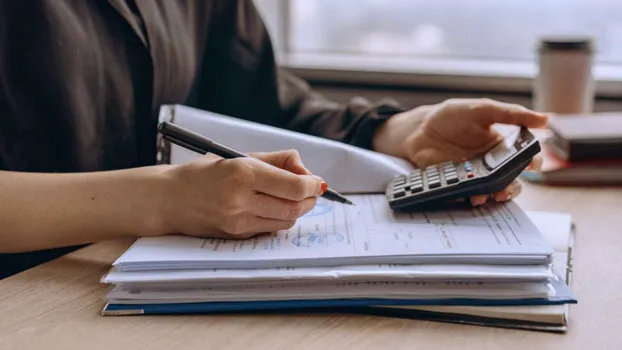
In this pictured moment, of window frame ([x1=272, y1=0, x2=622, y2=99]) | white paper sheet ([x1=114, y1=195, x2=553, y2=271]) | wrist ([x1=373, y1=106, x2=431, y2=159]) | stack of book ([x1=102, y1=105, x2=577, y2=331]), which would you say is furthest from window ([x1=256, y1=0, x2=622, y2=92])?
stack of book ([x1=102, y1=105, x2=577, y2=331])

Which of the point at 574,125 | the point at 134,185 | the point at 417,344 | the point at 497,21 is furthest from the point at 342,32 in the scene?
the point at 417,344

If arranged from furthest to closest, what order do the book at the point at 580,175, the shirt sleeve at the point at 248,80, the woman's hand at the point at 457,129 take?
the shirt sleeve at the point at 248,80 → the book at the point at 580,175 → the woman's hand at the point at 457,129

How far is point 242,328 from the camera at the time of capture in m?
0.63

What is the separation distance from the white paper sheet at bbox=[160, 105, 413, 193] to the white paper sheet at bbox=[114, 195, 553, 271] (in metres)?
0.09

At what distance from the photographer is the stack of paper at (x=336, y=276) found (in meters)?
0.65

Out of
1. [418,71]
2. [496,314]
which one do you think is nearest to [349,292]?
[496,314]

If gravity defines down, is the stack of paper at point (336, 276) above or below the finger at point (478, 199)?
below

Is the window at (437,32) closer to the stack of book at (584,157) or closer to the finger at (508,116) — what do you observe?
the stack of book at (584,157)

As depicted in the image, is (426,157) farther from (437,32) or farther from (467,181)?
(437,32)

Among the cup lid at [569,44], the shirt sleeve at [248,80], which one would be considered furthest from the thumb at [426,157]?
the cup lid at [569,44]

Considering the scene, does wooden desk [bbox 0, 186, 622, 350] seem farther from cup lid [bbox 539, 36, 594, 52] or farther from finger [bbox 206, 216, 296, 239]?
cup lid [bbox 539, 36, 594, 52]

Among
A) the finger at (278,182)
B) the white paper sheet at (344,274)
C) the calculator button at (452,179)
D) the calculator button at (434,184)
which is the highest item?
the finger at (278,182)

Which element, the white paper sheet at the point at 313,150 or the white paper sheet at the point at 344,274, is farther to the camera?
the white paper sheet at the point at 313,150

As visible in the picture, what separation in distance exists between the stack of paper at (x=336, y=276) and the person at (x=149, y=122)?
0.18 ft
